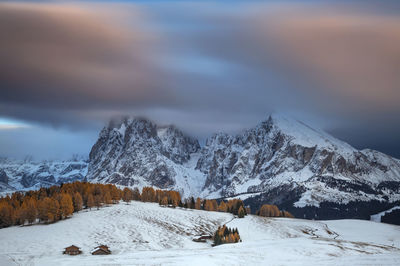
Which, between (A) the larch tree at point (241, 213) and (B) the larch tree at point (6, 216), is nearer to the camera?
(B) the larch tree at point (6, 216)

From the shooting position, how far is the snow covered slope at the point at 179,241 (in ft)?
253

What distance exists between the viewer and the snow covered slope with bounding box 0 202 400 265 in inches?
3034

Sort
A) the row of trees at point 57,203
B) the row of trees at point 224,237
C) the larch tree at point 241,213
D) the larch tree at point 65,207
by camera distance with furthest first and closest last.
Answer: the larch tree at point 241,213
the larch tree at point 65,207
the row of trees at point 57,203
the row of trees at point 224,237

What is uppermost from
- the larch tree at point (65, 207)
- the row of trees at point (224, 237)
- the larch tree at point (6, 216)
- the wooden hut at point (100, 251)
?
the larch tree at point (65, 207)

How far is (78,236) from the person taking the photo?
355ft

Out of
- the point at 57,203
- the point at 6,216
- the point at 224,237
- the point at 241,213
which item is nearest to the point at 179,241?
the point at 224,237

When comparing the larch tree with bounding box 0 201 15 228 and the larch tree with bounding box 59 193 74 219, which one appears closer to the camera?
the larch tree with bounding box 0 201 15 228

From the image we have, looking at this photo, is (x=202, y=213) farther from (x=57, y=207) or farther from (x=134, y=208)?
(x=57, y=207)

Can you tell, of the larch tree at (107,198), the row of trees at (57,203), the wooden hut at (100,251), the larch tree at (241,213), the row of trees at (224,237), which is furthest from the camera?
the larch tree at (241,213)

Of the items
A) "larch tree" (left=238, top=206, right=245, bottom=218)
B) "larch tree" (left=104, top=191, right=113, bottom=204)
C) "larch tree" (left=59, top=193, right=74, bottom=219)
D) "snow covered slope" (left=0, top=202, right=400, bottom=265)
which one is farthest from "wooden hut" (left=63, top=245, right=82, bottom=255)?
"larch tree" (left=238, top=206, right=245, bottom=218)

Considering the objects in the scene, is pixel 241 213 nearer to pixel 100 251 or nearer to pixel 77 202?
pixel 77 202

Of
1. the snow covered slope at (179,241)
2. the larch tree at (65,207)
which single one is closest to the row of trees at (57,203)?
the larch tree at (65,207)

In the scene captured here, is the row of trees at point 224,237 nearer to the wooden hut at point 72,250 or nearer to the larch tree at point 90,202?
the wooden hut at point 72,250

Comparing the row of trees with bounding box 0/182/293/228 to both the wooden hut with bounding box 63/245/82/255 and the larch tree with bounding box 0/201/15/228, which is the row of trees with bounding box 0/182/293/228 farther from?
the wooden hut with bounding box 63/245/82/255
